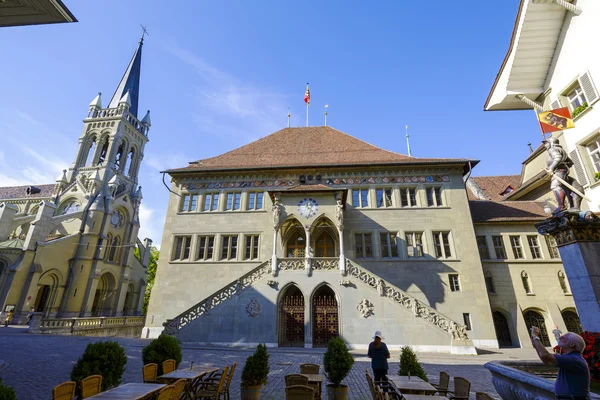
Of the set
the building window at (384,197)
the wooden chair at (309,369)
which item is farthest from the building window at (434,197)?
the wooden chair at (309,369)

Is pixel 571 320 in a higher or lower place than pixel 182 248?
lower

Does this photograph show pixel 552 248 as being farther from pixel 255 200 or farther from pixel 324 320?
pixel 255 200

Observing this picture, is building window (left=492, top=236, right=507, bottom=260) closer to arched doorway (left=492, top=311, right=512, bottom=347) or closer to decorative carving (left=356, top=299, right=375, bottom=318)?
arched doorway (left=492, top=311, right=512, bottom=347)

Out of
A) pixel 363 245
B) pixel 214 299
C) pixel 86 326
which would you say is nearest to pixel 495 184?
pixel 363 245

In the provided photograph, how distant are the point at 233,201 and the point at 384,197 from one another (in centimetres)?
1117

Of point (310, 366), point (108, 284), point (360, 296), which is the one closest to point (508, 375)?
point (310, 366)

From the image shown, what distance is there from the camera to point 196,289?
1977 centimetres

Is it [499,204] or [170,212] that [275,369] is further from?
[499,204]

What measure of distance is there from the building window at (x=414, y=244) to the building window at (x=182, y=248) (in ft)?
50.7

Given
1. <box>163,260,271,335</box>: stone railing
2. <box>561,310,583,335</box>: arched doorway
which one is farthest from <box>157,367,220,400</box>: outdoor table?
<box>561,310,583,335</box>: arched doorway

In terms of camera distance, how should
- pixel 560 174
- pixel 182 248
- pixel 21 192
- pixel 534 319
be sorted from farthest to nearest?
pixel 21 192
pixel 182 248
pixel 534 319
pixel 560 174

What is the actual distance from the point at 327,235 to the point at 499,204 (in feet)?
45.3

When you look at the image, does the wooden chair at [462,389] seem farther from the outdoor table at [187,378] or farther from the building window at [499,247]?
the building window at [499,247]

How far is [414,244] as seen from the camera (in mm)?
19672
